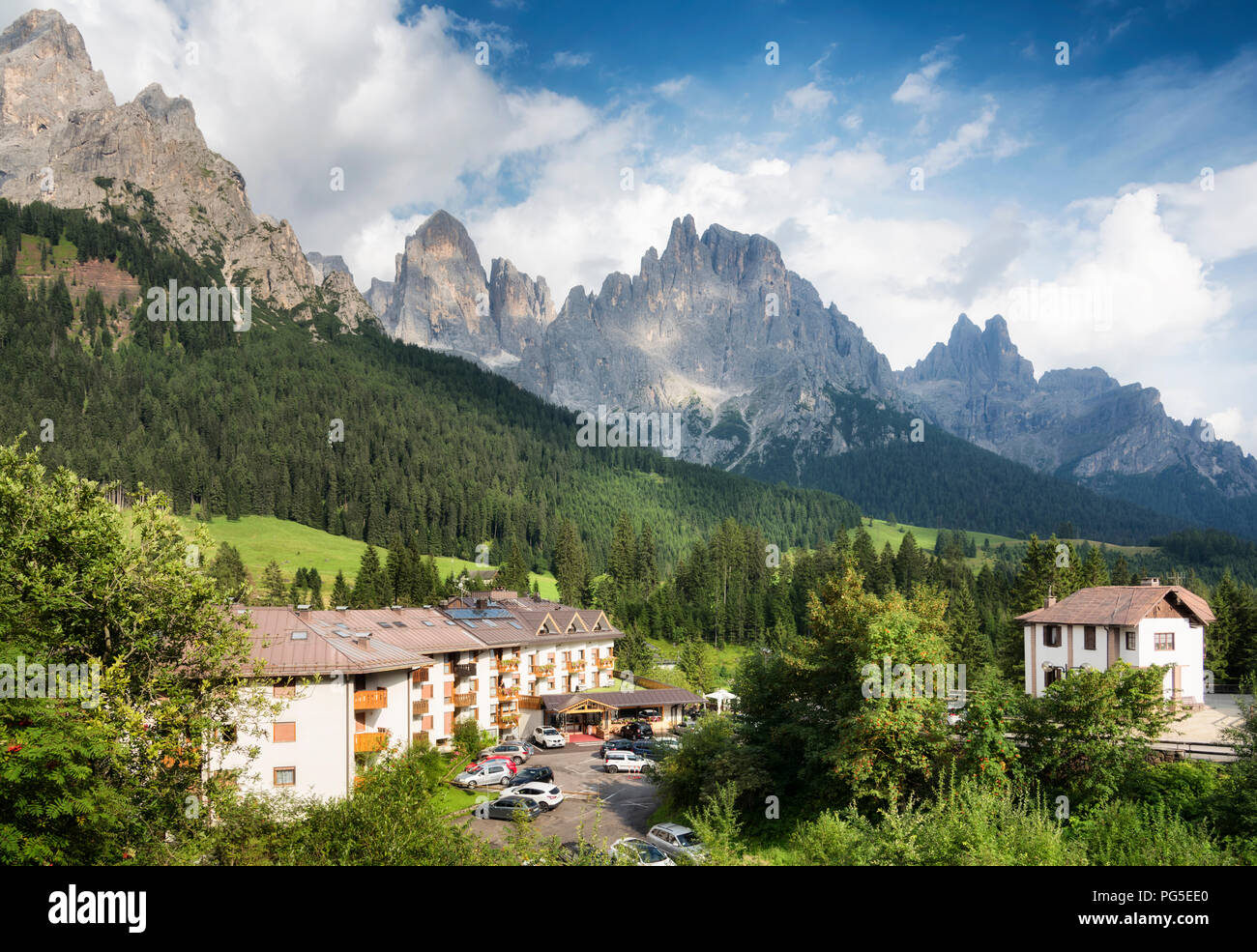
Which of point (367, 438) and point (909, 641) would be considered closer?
point (909, 641)

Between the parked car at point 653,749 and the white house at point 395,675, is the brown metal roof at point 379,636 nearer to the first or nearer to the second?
the white house at point 395,675

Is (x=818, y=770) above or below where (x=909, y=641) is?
below

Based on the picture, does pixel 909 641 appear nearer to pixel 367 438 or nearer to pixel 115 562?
pixel 115 562

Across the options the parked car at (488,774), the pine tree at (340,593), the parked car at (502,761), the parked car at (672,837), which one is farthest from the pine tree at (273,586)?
the parked car at (672,837)

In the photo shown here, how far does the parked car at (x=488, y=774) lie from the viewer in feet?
152

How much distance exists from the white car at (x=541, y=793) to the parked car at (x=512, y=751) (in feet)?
41.8

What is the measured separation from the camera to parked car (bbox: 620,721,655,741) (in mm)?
66688

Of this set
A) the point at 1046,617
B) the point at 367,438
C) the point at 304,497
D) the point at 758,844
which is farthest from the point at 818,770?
the point at 367,438

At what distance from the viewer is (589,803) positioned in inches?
1695

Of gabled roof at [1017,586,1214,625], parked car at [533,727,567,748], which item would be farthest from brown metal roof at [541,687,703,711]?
gabled roof at [1017,586,1214,625]

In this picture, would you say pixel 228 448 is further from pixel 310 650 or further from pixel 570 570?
pixel 310 650

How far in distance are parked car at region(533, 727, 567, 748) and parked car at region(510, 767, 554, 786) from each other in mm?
14734
